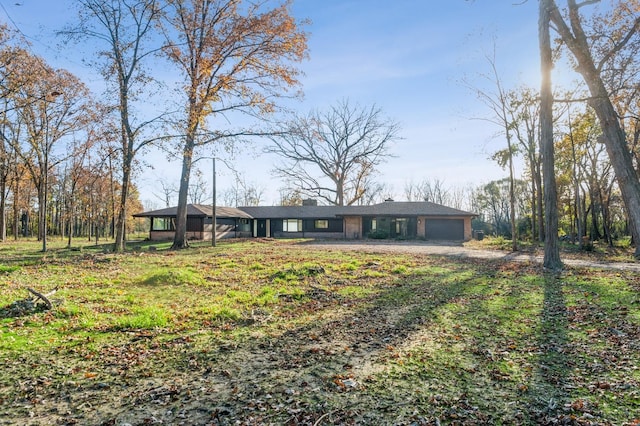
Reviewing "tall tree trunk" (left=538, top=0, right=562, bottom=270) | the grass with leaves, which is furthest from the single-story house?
the grass with leaves

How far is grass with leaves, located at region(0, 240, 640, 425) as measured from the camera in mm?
3254

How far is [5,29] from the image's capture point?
41.9 feet

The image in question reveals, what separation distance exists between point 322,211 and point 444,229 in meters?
13.1

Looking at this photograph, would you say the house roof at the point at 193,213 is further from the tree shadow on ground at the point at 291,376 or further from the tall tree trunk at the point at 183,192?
the tree shadow on ground at the point at 291,376

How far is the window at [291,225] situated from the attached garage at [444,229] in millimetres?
13575

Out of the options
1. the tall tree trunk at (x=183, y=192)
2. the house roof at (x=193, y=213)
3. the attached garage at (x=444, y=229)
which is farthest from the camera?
the attached garage at (x=444, y=229)

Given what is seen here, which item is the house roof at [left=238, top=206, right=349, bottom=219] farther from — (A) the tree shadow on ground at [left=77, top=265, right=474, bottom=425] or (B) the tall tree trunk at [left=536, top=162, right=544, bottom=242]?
(A) the tree shadow on ground at [left=77, top=265, right=474, bottom=425]

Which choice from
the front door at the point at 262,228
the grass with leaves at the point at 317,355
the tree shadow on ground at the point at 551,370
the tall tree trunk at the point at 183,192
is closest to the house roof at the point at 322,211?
the front door at the point at 262,228

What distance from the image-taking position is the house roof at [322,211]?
110ft

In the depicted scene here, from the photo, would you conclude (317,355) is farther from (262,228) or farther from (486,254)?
(262,228)

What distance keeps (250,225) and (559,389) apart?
130 feet

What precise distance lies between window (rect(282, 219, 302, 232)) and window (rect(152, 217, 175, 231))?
1178cm

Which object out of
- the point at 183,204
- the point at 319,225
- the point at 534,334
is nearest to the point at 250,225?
the point at 319,225

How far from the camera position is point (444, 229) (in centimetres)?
3406
